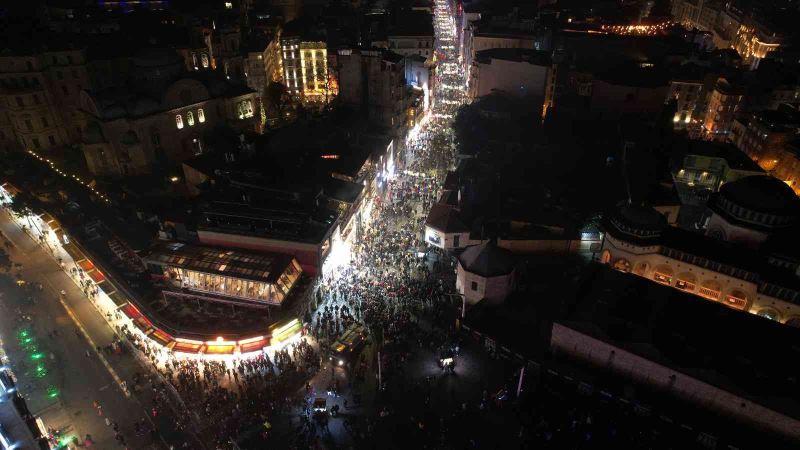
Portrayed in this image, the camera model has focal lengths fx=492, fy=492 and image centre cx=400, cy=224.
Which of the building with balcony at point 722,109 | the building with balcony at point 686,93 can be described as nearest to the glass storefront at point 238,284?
the building with balcony at point 686,93

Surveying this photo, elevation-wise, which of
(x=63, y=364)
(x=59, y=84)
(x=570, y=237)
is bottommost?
(x=63, y=364)

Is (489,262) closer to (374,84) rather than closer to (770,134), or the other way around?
(374,84)

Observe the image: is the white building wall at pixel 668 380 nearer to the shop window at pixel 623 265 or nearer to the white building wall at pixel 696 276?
the white building wall at pixel 696 276

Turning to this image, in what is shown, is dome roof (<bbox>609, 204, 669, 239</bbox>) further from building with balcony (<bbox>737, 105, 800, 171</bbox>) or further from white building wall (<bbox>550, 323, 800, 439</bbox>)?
building with balcony (<bbox>737, 105, 800, 171</bbox>)

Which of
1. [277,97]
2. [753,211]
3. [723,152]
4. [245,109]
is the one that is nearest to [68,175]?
[245,109]

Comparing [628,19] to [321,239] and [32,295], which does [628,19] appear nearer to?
[321,239]

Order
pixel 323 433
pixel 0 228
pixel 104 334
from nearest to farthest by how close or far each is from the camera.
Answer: pixel 323 433, pixel 104 334, pixel 0 228

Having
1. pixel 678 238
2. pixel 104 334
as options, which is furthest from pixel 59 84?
pixel 678 238
